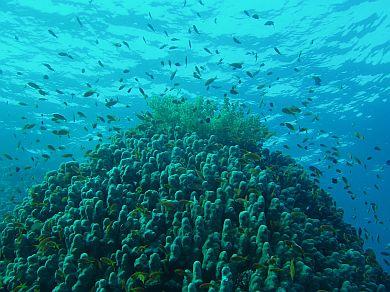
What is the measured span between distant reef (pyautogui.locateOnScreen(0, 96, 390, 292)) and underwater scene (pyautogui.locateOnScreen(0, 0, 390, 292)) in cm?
2

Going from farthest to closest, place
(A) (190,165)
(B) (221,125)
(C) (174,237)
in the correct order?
(B) (221,125), (A) (190,165), (C) (174,237)

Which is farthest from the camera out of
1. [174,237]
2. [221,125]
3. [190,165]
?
[221,125]

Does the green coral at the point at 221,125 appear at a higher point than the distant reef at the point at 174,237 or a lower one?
higher

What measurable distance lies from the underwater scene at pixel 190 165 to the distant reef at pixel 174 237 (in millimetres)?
23

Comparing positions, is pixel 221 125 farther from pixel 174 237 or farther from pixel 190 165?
pixel 174 237

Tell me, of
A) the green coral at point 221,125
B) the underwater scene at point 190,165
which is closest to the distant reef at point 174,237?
the underwater scene at point 190,165

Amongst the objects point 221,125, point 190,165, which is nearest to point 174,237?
point 190,165

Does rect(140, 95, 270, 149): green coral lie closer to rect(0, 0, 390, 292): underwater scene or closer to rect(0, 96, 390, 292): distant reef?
rect(0, 0, 390, 292): underwater scene

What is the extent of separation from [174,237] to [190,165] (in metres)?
2.58

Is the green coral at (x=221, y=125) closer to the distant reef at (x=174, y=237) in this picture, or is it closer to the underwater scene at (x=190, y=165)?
the underwater scene at (x=190, y=165)

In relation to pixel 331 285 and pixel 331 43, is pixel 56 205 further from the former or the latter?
pixel 331 43

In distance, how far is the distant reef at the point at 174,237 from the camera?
4500 mm

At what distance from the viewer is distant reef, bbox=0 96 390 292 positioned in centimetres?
450

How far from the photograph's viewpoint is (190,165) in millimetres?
7500
